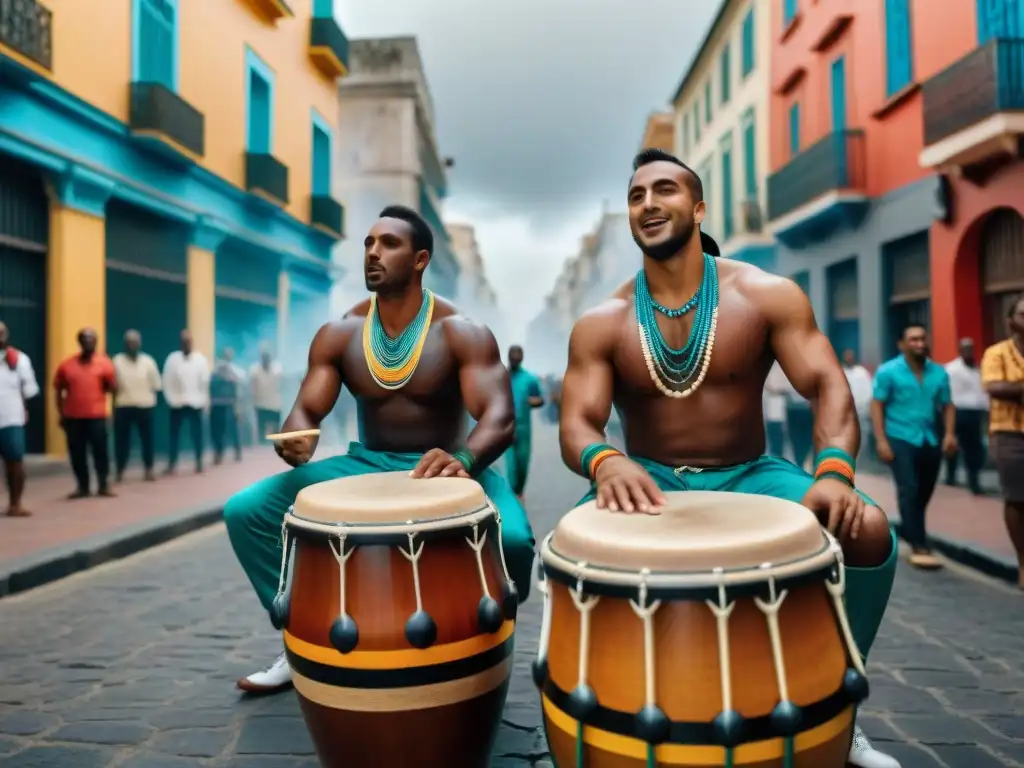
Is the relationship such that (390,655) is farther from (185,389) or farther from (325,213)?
(325,213)

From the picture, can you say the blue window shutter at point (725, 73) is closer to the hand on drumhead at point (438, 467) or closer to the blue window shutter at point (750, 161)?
the blue window shutter at point (750, 161)

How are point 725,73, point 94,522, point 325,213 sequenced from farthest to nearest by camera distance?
point 725,73, point 325,213, point 94,522

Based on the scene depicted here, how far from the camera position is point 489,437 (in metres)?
3.34

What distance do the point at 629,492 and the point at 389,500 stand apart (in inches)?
27.6

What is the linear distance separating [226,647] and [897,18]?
12935mm

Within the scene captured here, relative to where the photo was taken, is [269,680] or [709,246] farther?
[269,680]

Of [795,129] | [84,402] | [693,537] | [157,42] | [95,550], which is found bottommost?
[95,550]

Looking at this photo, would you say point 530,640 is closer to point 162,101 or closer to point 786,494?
point 786,494

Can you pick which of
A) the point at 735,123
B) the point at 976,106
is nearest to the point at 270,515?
the point at 976,106

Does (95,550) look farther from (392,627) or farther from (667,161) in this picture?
(667,161)

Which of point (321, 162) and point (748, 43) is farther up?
point (748, 43)

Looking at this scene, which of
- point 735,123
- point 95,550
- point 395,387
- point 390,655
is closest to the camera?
point 390,655

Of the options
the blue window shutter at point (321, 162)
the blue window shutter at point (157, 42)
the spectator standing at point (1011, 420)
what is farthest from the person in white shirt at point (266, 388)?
the spectator standing at point (1011, 420)

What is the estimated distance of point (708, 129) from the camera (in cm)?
2644
